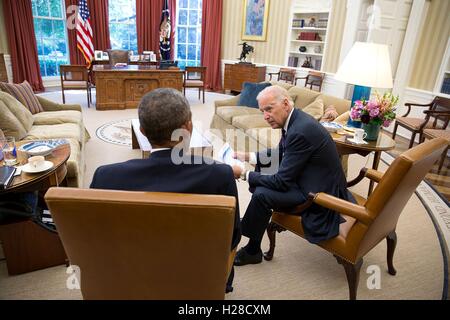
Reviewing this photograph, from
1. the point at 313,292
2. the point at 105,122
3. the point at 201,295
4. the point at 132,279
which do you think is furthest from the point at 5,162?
the point at 105,122

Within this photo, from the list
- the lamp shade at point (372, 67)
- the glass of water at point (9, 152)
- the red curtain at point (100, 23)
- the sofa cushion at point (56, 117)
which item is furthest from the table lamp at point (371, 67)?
the red curtain at point (100, 23)

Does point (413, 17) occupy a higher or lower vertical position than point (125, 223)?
higher

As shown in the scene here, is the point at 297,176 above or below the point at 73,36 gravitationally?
below

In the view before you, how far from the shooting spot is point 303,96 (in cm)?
445

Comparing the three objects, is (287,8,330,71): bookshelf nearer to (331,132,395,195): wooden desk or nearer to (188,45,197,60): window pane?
(188,45,197,60): window pane

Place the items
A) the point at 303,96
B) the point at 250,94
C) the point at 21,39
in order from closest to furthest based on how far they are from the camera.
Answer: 1. the point at 303,96
2. the point at 250,94
3. the point at 21,39

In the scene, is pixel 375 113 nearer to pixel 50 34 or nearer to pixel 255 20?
pixel 255 20

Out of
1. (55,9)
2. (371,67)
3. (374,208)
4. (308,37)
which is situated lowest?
(374,208)

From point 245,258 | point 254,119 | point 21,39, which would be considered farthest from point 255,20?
point 245,258

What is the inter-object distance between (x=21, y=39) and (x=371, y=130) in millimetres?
7377

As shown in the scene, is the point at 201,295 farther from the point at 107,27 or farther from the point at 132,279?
the point at 107,27

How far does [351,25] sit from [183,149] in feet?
19.4

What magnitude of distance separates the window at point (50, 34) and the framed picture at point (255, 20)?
4.52 m

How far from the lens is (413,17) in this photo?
17.0 feet
